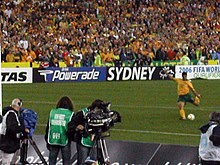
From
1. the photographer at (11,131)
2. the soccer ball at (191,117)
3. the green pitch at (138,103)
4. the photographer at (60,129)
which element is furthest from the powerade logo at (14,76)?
the photographer at (11,131)

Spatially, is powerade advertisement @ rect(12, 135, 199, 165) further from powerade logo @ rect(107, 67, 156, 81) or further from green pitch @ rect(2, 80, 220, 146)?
powerade logo @ rect(107, 67, 156, 81)

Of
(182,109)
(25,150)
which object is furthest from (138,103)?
(25,150)

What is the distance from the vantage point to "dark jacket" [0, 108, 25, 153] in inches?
554

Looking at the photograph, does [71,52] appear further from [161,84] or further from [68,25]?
[161,84]

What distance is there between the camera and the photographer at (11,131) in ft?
46.2

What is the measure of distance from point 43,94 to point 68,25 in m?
16.6

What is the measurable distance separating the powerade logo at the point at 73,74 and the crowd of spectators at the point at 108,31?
84.2 inches

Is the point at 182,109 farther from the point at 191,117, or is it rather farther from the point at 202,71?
the point at 202,71

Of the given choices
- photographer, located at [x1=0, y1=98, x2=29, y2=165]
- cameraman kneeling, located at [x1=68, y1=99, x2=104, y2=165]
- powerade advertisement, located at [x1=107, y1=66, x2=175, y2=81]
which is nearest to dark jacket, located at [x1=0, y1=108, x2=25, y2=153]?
photographer, located at [x1=0, y1=98, x2=29, y2=165]

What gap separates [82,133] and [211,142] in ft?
7.56

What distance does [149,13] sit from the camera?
54.9 m

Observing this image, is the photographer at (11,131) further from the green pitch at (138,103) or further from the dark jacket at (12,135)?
the green pitch at (138,103)

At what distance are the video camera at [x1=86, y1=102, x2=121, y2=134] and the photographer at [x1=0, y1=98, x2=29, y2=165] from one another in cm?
147

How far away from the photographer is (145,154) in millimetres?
15719
